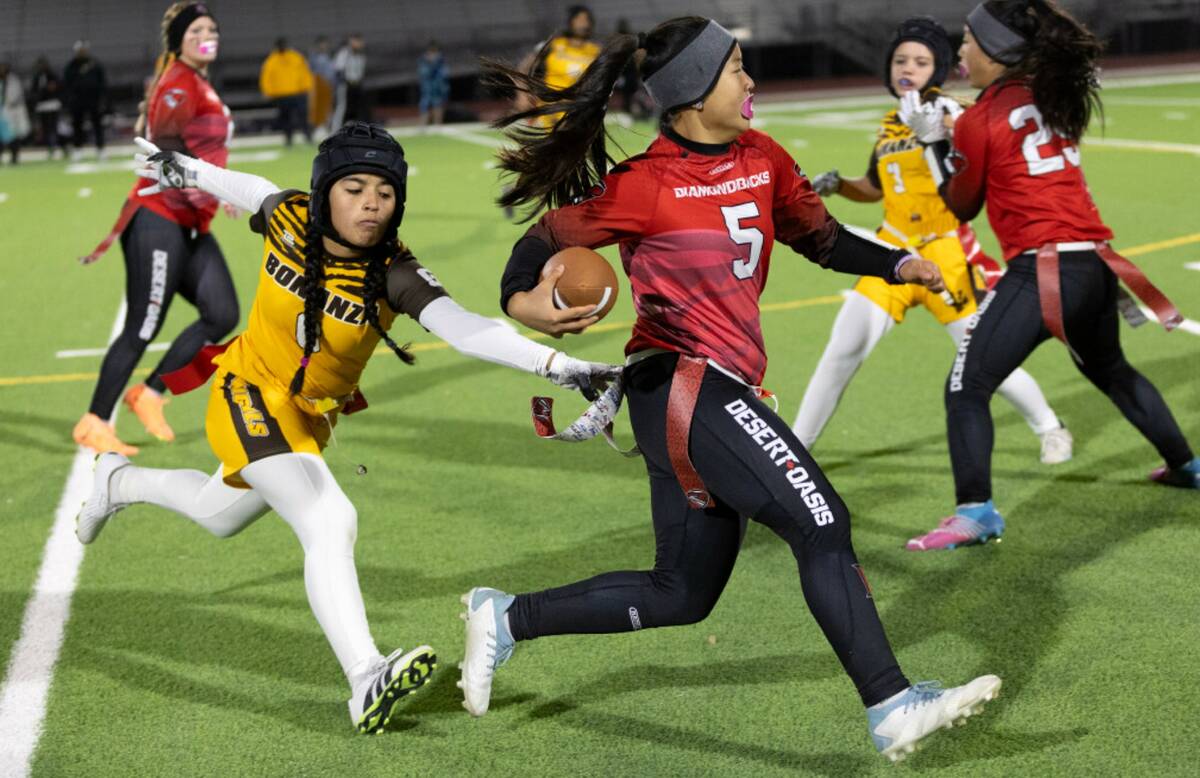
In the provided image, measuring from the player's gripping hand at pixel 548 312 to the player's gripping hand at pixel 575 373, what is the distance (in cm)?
8

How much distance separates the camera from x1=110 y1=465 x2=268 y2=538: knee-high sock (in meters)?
5.00

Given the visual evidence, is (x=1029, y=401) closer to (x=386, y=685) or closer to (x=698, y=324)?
(x=698, y=324)

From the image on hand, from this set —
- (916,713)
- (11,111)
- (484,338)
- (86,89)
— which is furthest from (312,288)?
(11,111)

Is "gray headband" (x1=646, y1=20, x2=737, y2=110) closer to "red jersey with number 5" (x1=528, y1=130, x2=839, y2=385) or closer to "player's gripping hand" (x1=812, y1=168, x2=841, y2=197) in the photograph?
"red jersey with number 5" (x1=528, y1=130, x2=839, y2=385)

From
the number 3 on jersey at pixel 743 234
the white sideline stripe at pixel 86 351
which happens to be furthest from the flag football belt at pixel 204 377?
the white sideline stripe at pixel 86 351

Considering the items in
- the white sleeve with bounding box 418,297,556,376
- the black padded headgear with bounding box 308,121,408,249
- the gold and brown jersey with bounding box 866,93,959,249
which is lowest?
the gold and brown jersey with bounding box 866,93,959,249

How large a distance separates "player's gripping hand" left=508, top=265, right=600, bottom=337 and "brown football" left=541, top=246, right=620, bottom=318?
0.06 feet

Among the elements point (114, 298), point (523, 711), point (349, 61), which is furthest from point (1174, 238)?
point (349, 61)

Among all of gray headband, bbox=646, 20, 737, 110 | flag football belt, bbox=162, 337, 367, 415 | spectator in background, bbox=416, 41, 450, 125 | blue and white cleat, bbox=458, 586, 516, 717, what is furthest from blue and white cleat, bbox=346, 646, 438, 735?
spectator in background, bbox=416, 41, 450, 125

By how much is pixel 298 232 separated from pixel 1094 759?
2.83m

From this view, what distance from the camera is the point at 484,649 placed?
14.8ft

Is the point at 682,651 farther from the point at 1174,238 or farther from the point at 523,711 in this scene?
the point at 1174,238

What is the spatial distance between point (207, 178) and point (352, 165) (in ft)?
3.12

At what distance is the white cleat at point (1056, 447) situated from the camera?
277 inches
